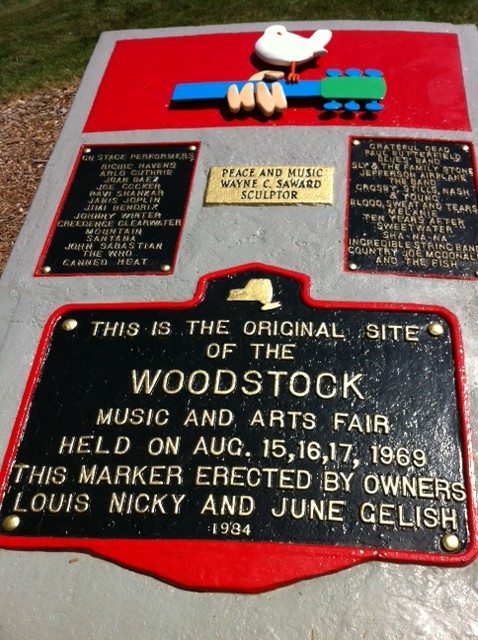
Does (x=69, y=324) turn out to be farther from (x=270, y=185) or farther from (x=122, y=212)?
(x=270, y=185)

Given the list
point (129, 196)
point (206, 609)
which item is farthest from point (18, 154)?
Result: point (206, 609)

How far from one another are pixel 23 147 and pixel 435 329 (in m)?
5.31

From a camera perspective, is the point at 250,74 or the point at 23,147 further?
the point at 23,147

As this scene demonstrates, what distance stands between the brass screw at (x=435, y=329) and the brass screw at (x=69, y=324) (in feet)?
7.96

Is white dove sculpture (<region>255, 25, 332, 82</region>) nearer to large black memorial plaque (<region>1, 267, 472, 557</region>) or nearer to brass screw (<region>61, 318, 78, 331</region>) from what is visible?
large black memorial plaque (<region>1, 267, 472, 557</region>)

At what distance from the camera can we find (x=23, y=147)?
6.86 meters

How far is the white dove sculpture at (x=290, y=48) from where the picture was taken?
5.74 m

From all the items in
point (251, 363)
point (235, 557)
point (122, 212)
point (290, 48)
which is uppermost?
point (290, 48)

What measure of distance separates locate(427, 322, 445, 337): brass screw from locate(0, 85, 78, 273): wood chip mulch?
3.89 meters

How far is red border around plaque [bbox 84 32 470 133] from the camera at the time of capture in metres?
5.25

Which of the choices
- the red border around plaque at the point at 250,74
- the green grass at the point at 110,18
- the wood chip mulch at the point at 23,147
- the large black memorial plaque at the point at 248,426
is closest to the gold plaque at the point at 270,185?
the red border around plaque at the point at 250,74

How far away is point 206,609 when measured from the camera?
3033 mm

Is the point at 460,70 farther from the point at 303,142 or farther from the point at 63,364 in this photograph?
the point at 63,364

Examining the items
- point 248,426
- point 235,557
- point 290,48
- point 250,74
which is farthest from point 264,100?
point 235,557
